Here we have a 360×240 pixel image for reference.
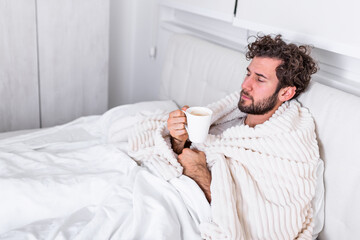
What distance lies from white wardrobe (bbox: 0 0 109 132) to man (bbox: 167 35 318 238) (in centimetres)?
135

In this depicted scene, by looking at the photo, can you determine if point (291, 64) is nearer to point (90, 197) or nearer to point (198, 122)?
point (198, 122)

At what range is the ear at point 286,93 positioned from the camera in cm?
151

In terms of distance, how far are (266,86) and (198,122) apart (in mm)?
427

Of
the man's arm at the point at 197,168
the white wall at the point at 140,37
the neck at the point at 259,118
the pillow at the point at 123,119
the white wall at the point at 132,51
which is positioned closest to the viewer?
the man's arm at the point at 197,168

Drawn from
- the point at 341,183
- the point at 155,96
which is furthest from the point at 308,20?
the point at 155,96

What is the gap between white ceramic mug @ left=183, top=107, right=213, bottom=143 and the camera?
1.25 meters

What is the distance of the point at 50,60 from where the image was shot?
97.7 inches

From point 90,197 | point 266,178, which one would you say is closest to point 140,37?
point 90,197

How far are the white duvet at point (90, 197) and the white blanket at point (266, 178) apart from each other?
3.6 inches

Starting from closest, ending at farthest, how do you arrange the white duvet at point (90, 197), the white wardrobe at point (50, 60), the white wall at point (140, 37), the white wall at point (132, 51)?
the white duvet at point (90, 197) → the white wardrobe at point (50, 60) → the white wall at point (140, 37) → the white wall at point (132, 51)

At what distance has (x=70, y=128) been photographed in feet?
6.61

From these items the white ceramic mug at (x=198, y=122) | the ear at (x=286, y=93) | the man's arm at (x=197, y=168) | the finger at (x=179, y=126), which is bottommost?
the man's arm at (x=197, y=168)

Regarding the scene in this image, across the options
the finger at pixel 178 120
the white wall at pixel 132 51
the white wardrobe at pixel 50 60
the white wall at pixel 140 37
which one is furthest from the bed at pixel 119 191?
the white wall at pixel 132 51

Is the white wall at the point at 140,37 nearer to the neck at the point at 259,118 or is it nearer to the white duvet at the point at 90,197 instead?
the neck at the point at 259,118
